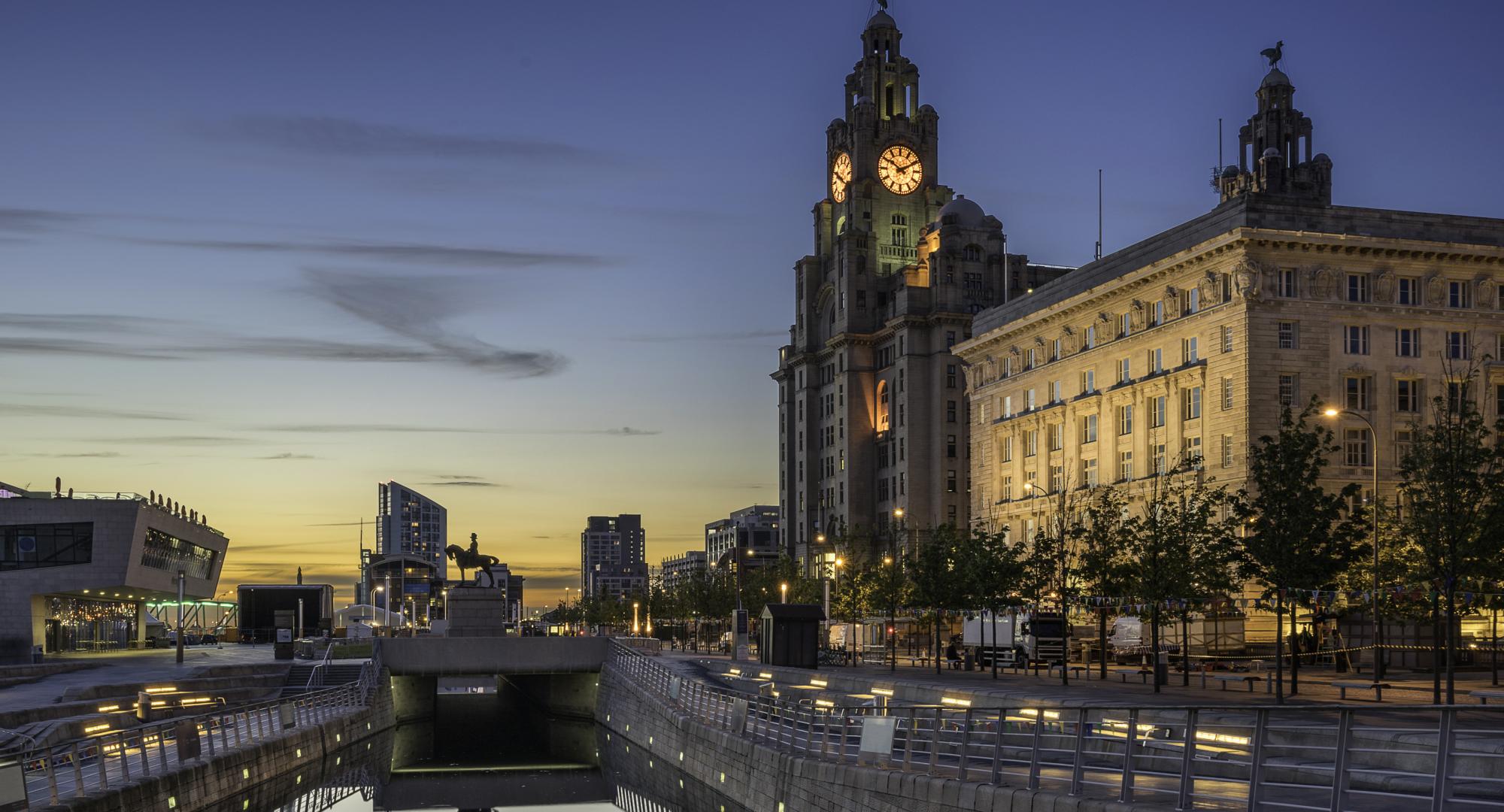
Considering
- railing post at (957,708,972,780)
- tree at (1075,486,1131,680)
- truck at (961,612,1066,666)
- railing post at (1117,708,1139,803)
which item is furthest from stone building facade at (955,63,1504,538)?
railing post at (1117,708,1139,803)

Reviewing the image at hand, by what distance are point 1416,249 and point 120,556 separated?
8308cm

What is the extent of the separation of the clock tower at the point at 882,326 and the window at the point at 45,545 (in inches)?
2655

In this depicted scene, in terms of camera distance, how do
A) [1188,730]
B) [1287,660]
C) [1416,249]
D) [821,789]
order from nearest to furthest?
[1188,730], [821,789], [1287,660], [1416,249]

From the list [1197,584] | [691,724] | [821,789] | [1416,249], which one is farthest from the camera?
[1416,249]

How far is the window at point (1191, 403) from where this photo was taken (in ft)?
324

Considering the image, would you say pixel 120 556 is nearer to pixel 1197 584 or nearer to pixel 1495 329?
pixel 1197 584

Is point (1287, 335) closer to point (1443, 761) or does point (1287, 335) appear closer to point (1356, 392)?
point (1356, 392)

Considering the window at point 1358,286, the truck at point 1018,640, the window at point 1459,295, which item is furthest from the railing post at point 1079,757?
the window at point 1459,295

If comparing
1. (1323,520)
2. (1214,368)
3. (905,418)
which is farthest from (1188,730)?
(905,418)

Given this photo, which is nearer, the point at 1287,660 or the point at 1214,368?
the point at 1287,660

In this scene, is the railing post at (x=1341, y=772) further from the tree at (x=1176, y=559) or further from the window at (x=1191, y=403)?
the window at (x=1191, y=403)

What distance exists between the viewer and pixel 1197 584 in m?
66.0

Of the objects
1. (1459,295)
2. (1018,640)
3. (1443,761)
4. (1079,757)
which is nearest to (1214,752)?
(1079,757)

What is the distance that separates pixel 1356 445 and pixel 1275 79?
82.0 meters
